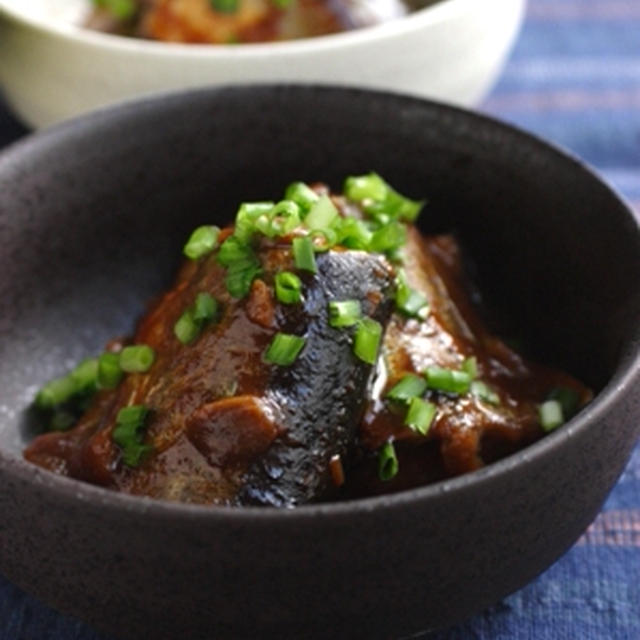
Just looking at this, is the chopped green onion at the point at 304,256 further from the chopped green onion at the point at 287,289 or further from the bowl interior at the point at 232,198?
the bowl interior at the point at 232,198

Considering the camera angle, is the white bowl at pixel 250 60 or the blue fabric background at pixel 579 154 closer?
the blue fabric background at pixel 579 154

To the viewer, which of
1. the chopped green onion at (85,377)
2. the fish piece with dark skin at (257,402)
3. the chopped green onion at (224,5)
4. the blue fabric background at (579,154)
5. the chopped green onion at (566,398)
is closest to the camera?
the fish piece with dark skin at (257,402)

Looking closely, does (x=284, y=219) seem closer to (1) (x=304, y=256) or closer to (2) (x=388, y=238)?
(1) (x=304, y=256)

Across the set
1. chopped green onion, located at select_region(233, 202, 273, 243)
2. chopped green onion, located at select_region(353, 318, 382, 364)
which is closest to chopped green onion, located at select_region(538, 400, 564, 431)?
chopped green onion, located at select_region(353, 318, 382, 364)

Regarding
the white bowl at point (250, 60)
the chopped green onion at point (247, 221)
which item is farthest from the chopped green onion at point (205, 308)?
the white bowl at point (250, 60)

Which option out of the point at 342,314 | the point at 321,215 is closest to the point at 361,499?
the point at 342,314

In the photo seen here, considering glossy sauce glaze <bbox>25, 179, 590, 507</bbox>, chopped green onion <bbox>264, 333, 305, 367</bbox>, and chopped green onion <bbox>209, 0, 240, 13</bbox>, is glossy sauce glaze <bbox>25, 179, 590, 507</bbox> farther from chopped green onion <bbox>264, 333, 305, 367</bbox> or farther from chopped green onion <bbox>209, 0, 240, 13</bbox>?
chopped green onion <bbox>209, 0, 240, 13</bbox>

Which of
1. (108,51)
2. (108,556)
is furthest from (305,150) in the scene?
(108,556)
